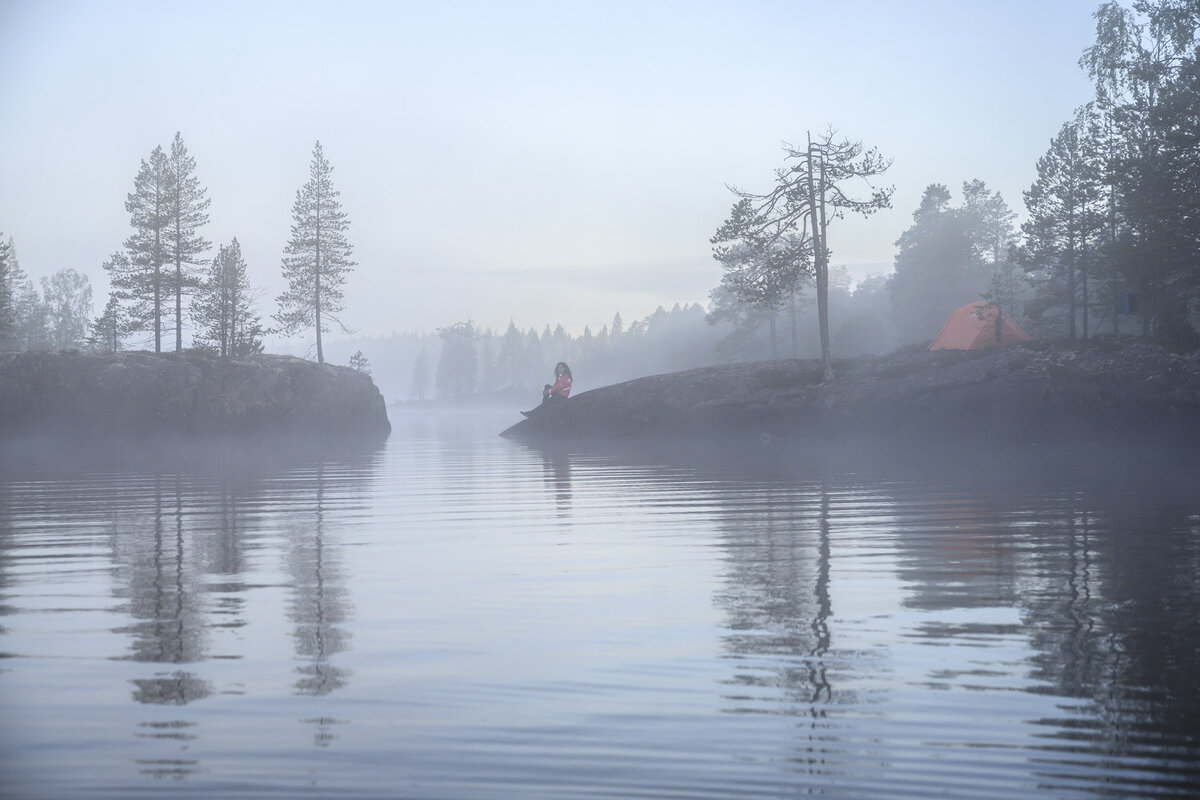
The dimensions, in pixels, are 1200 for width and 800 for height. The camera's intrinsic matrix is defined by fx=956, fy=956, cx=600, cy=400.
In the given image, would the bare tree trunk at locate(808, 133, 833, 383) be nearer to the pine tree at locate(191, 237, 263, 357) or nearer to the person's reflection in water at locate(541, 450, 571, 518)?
the person's reflection in water at locate(541, 450, 571, 518)

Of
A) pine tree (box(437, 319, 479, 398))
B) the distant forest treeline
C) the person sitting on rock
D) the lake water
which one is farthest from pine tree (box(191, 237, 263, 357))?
pine tree (box(437, 319, 479, 398))

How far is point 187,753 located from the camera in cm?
384

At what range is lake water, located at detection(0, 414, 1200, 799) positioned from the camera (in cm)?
370

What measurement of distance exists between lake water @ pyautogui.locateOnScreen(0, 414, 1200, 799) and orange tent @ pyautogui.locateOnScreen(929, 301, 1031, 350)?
95.9 feet

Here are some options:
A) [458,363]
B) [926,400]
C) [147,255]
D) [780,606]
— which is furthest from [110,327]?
[458,363]

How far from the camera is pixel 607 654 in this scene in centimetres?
529

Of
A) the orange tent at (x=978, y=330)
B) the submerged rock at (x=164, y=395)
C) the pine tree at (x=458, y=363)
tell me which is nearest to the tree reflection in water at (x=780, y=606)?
the orange tent at (x=978, y=330)

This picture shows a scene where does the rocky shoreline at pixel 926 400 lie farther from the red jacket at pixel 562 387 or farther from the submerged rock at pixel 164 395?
the submerged rock at pixel 164 395

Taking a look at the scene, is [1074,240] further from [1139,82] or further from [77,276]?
[77,276]

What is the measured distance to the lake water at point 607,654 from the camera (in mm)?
3703

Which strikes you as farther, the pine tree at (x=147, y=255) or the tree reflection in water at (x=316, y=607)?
the pine tree at (x=147, y=255)

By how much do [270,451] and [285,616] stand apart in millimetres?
23408

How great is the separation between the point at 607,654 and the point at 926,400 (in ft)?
86.1

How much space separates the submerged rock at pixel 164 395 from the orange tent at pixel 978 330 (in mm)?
28380
